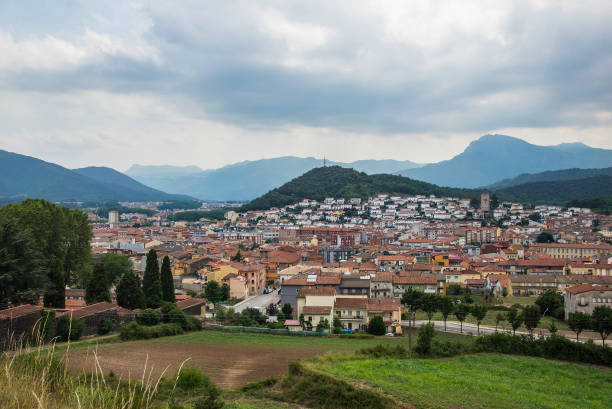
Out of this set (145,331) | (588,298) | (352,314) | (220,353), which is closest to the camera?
(220,353)

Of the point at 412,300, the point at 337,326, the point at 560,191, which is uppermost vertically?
the point at 560,191

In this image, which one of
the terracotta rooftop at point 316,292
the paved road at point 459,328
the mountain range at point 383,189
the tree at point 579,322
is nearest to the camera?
the tree at point 579,322

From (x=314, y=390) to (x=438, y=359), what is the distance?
4.89 metres

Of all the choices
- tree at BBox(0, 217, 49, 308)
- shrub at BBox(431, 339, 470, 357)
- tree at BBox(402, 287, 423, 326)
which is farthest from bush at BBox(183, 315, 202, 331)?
tree at BBox(402, 287, 423, 326)

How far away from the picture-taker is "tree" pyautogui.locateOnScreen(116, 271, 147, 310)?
2050cm

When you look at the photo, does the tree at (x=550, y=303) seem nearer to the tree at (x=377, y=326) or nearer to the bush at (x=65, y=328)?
the tree at (x=377, y=326)

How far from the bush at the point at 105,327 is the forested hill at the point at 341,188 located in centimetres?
8163

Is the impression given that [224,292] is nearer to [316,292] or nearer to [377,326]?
[316,292]

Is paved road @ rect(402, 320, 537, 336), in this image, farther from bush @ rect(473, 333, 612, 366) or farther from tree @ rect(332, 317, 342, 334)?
bush @ rect(473, 333, 612, 366)

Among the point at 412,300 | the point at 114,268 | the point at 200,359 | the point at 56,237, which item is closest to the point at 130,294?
the point at 56,237

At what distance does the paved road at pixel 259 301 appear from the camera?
26.3 meters

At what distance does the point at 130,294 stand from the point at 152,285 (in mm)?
1559

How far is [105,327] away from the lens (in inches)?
695

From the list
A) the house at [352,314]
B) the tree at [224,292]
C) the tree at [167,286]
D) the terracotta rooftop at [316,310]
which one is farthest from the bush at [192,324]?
the tree at [224,292]
